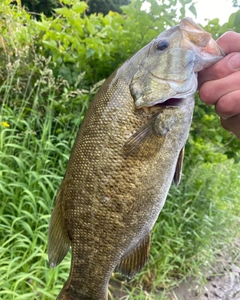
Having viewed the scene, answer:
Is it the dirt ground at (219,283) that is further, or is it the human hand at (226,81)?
the dirt ground at (219,283)

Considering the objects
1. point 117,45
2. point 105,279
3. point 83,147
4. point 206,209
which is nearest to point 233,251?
point 206,209

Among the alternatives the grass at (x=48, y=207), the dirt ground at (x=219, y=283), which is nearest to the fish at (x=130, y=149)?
the grass at (x=48, y=207)

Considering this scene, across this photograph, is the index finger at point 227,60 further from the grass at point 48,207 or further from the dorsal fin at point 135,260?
the grass at point 48,207

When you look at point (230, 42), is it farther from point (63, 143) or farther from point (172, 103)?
point (63, 143)

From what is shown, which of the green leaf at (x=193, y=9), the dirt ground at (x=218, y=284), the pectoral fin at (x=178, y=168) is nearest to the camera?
the pectoral fin at (x=178, y=168)

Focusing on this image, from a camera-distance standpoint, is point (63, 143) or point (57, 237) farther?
point (63, 143)

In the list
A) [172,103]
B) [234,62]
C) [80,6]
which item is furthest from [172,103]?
[80,6]

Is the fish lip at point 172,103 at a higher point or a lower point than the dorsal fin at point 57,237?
higher
